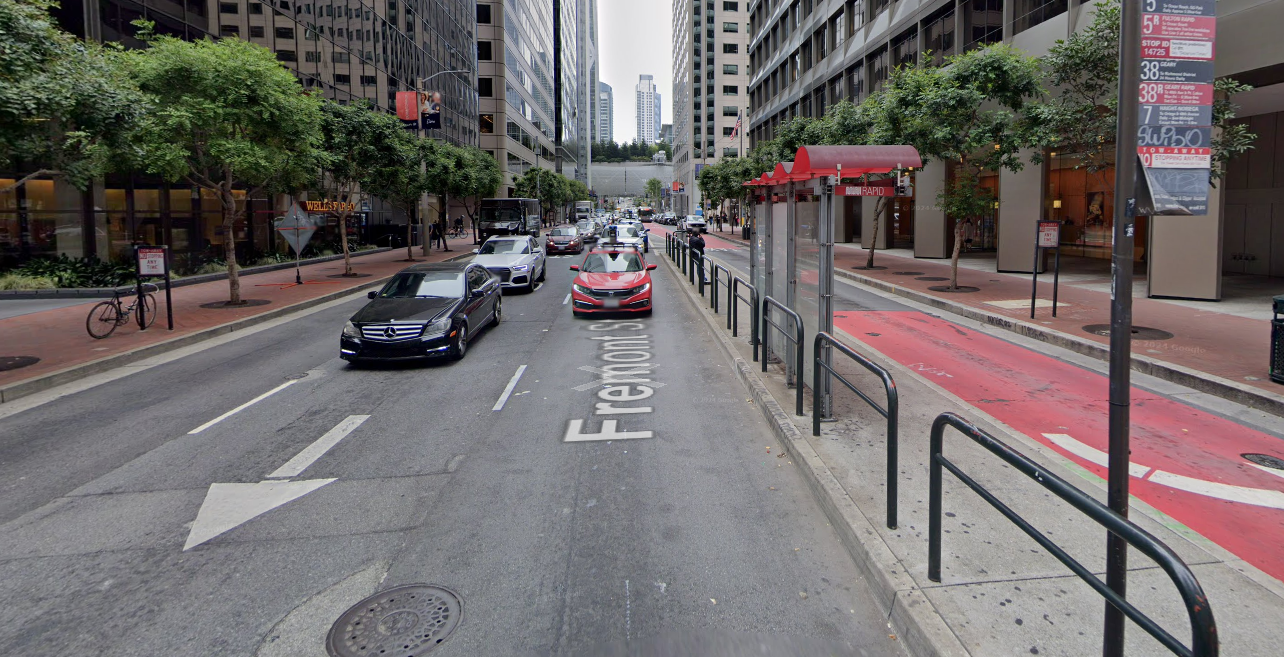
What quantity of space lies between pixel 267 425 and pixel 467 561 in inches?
187

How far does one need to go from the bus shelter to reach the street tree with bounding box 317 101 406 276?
19909 mm

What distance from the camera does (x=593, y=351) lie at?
13117 millimetres

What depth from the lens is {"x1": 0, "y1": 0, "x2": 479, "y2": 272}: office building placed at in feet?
75.5

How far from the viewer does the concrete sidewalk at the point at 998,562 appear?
12.8 ft

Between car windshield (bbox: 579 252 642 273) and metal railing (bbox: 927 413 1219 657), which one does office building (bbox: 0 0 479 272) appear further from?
metal railing (bbox: 927 413 1219 657)

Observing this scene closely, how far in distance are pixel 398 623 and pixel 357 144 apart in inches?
999

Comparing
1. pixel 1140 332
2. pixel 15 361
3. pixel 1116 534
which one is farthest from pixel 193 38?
pixel 1116 534

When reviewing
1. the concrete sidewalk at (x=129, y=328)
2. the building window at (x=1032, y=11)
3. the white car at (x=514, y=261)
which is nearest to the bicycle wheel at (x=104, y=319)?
the concrete sidewalk at (x=129, y=328)

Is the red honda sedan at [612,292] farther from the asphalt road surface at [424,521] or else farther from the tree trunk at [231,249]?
the tree trunk at [231,249]

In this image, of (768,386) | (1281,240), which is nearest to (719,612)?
(768,386)

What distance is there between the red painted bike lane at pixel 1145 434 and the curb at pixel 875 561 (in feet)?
8.08

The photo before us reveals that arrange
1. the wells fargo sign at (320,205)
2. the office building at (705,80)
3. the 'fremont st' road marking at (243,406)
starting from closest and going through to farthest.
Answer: the 'fremont st' road marking at (243,406) → the wells fargo sign at (320,205) → the office building at (705,80)

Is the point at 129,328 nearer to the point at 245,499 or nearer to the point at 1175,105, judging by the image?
the point at 245,499

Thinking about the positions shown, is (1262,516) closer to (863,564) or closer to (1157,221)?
(863,564)
